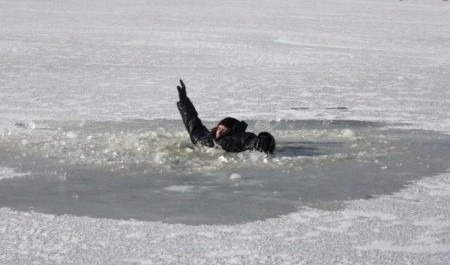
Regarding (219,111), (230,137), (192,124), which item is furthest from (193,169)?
(219,111)

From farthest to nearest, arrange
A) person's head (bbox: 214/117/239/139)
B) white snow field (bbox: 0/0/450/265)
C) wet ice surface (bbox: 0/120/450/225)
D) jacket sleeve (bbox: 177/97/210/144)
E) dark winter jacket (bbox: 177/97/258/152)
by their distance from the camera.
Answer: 1. jacket sleeve (bbox: 177/97/210/144)
2. person's head (bbox: 214/117/239/139)
3. dark winter jacket (bbox: 177/97/258/152)
4. wet ice surface (bbox: 0/120/450/225)
5. white snow field (bbox: 0/0/450/265)

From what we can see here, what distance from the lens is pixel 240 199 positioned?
19.6 ft

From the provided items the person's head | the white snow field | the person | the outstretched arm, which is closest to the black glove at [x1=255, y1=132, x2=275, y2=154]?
the person

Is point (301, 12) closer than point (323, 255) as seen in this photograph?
No

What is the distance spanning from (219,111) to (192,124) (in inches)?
108

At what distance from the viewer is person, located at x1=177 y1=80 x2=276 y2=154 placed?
24.7 feet

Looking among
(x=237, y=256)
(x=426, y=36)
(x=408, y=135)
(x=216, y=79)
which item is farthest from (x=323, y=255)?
(x=426, y=36)

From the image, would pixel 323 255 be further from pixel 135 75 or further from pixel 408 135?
pixel 135 75

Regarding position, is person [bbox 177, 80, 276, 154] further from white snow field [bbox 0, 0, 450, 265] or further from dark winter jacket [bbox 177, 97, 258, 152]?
white snow field [bbox 0, 0, 450, 265]

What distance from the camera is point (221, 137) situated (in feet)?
25.4

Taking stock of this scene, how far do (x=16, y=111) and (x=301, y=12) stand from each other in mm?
29932

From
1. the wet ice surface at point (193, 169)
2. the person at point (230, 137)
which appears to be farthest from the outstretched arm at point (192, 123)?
the wet ice surface at point (193, 169)

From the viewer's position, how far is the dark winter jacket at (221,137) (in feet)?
25.0

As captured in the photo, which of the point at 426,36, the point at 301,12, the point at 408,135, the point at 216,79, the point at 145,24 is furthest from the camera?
the point at 301,12
